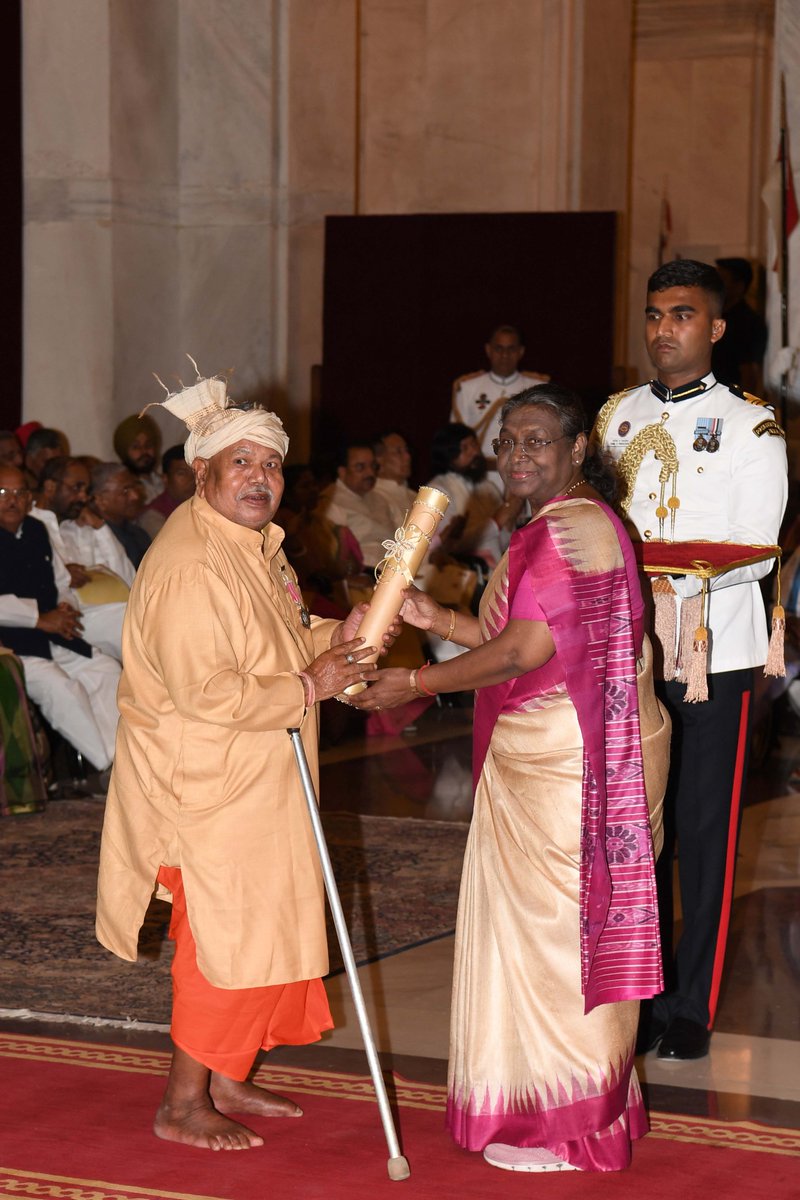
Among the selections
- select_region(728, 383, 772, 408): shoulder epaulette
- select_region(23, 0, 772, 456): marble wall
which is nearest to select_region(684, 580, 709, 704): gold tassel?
select_region(728, 383, 772, 408): shoulder epaulette

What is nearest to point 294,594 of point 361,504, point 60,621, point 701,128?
point 60,621

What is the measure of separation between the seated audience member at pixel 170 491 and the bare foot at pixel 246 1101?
585 cm

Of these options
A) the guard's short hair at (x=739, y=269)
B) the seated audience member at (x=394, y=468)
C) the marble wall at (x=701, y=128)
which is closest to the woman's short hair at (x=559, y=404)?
the guard's short hair at (x=739, y=269)

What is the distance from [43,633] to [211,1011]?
15.8 feet

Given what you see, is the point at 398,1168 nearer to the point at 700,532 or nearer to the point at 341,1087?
the point at 341,1087

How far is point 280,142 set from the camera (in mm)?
11602

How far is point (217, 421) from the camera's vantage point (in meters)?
4.09

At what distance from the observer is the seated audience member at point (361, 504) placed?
10.8m

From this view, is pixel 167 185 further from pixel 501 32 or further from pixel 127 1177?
pixel 127 1177

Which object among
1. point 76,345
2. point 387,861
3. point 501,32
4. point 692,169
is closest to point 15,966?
point 387,861

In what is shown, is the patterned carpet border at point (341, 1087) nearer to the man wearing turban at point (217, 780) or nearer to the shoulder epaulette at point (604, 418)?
the man wearing turban at point (217, 780)

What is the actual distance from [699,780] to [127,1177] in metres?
1.89

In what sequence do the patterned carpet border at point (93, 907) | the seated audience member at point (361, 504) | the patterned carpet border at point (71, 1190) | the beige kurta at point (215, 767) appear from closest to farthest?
the patterned carpet border at point (71, 1190)
the beige kurta at point (215, 767)
the patterned carpet border at point (93, 907)
the seated audience member at point (361, 504)

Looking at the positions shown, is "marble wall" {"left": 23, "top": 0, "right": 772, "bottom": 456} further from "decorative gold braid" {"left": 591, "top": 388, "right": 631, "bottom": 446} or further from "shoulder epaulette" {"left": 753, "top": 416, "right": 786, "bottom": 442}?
"shoulder epaulette" {"left": 753, "top": 416, "right": 786, "bottom": 442}
